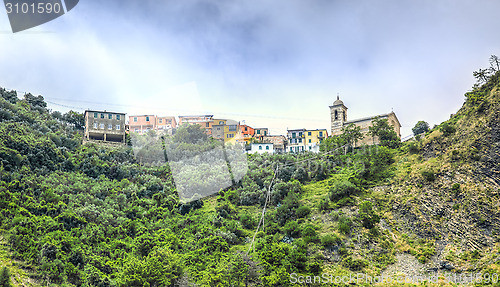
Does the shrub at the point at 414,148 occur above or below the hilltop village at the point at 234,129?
below

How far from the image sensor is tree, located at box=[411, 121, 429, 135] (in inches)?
1898

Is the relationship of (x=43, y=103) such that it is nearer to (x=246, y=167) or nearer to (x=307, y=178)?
(x=246, y=167)

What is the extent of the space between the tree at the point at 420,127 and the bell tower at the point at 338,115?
789 cm

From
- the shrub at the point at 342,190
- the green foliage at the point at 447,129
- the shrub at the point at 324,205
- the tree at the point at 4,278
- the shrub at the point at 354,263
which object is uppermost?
the green foliage at the point at 447,129

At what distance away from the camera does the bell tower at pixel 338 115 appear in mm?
51438

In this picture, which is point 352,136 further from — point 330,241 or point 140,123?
point 140,123

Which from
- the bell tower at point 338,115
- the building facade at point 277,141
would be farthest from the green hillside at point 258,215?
the building facade at point 277,141

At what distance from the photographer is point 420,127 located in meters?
48.6

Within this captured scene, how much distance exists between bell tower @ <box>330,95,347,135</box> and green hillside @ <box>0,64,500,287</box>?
9831 mm

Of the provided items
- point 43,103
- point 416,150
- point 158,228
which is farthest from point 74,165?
point 416,150

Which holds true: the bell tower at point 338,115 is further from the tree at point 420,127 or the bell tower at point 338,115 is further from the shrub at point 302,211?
the shrub at point 302,211

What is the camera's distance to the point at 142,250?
1164 inches

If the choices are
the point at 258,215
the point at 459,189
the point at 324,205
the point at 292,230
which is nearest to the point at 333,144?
the point at 324,205

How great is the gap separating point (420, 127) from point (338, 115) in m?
9.10
